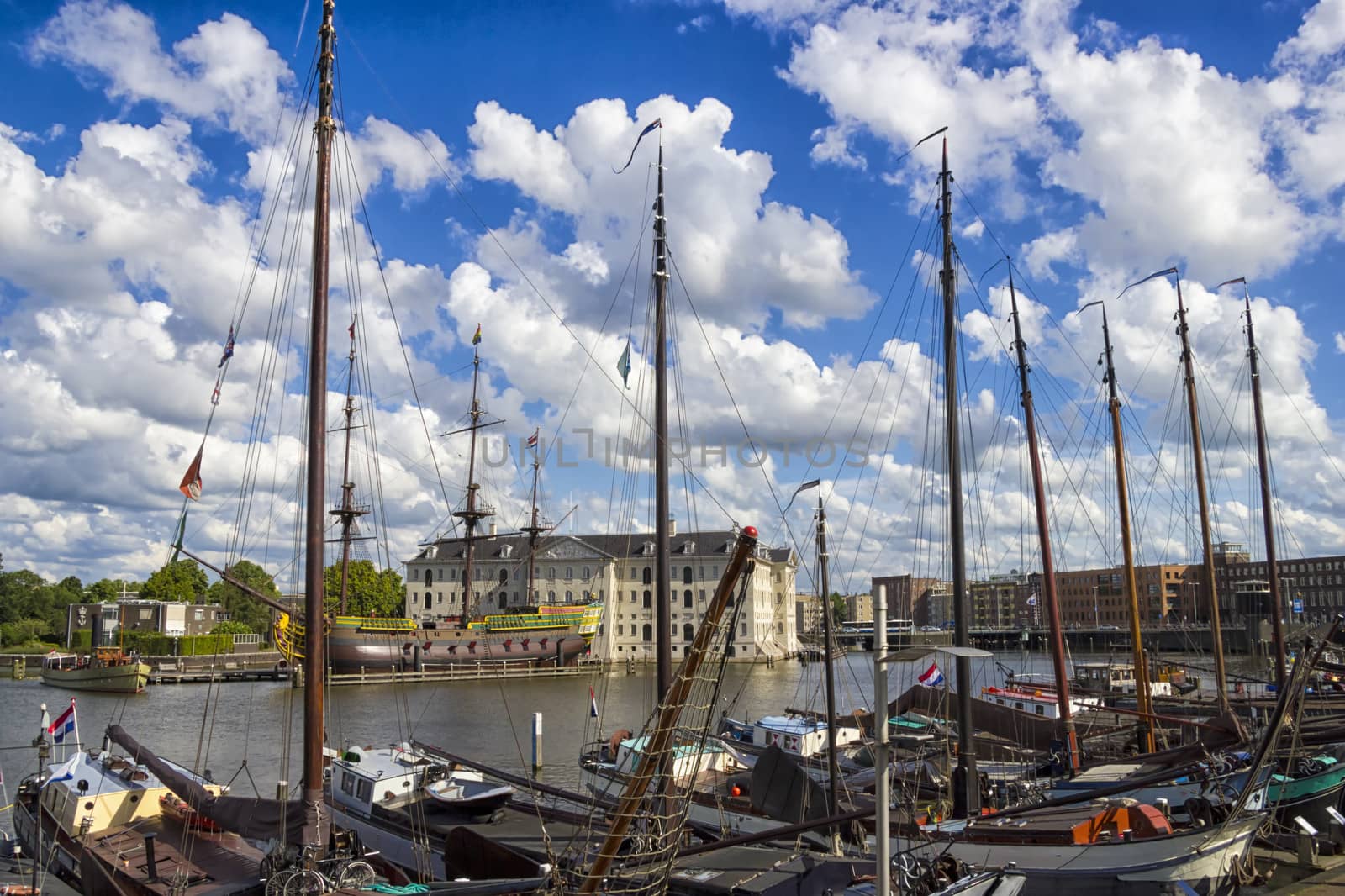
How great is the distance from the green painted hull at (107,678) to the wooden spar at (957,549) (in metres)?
69.5

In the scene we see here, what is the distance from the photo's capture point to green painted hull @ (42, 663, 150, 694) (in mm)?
69188

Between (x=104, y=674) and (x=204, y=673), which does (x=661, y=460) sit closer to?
(x=104, y=674)

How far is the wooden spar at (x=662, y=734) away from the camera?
10195 millimetres

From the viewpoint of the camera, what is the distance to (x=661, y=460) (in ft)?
66.5

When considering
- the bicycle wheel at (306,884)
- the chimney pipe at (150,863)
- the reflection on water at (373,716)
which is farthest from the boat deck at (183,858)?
the reflection on water at (373,716)

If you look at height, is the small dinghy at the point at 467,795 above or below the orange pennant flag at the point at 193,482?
below

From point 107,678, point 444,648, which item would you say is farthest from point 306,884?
point 444,648

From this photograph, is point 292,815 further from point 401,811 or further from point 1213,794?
point 1213,794

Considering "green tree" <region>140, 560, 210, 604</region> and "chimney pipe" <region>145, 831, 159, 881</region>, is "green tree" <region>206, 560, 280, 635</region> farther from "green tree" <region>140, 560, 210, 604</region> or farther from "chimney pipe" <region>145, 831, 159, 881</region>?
"chimney pipe" <region>145, 831, 159, 881</region>

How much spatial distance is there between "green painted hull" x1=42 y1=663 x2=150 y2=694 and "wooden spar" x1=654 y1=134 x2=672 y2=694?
65.2 m

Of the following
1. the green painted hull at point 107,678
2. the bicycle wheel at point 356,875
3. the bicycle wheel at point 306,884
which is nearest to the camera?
the bicycle wheel at point 306,884

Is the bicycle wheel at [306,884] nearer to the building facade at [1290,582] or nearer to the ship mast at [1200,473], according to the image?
the ship mast at [1200,473]

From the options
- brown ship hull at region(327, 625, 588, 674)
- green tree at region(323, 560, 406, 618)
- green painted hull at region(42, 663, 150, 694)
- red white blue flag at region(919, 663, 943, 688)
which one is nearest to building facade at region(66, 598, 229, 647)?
green tree at region(323, 560, 406, 618)

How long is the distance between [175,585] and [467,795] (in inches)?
4756
